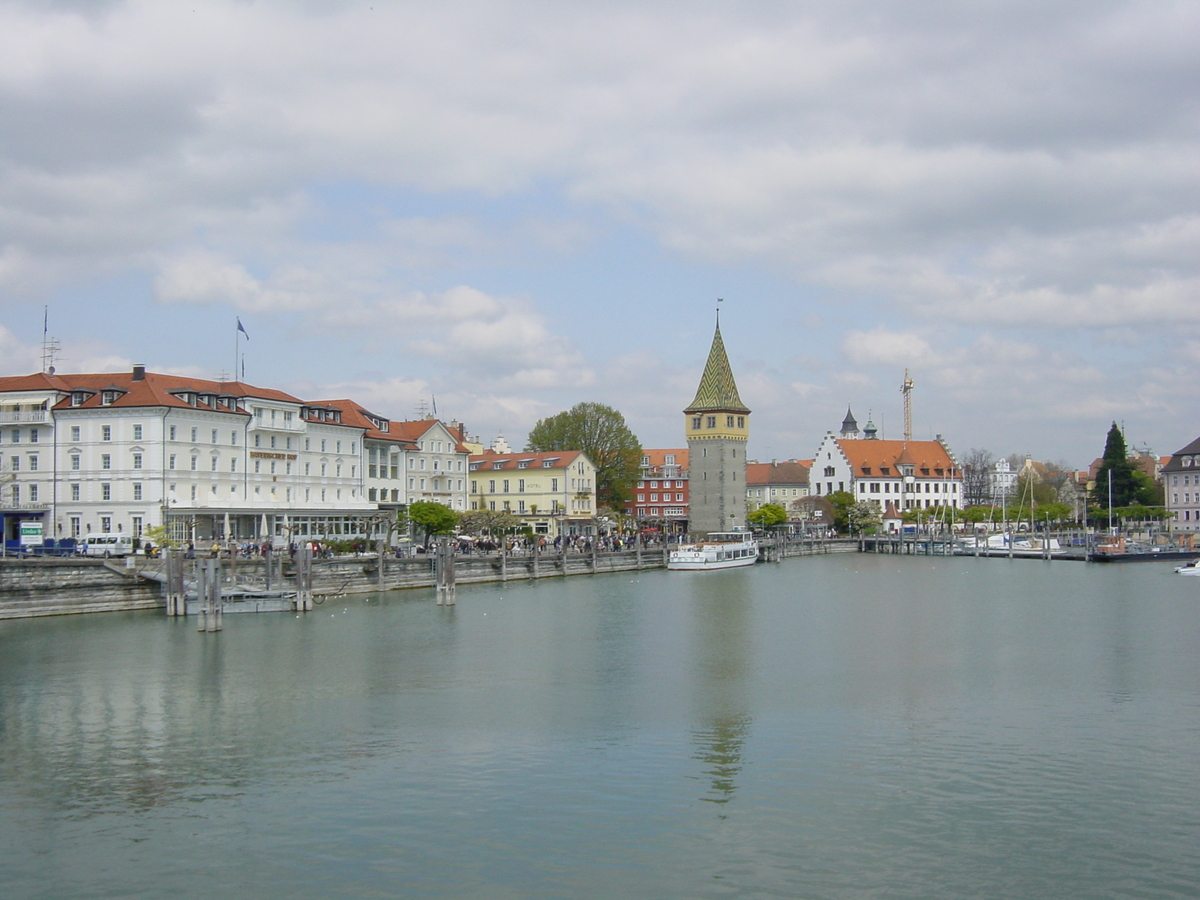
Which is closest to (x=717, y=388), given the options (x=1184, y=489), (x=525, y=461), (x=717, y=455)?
(x=717, y=455)

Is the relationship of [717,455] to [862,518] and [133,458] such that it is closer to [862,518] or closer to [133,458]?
[862,518]

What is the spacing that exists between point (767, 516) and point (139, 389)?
7225cm

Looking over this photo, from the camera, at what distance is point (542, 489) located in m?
104

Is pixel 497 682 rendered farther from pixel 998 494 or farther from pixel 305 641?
pixel 998 494

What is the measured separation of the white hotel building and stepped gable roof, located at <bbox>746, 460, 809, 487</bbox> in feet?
298

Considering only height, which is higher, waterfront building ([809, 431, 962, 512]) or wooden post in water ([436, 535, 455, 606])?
waterfront building ([809, 431, 962, 512])

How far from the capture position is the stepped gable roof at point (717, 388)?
369 feet

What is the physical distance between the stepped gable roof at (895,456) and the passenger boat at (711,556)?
53.3 metres

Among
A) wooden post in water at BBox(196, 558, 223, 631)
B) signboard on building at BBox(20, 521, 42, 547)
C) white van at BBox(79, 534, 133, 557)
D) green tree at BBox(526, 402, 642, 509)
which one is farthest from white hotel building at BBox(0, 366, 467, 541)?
green tree at BBox(526, 402, 642, 509)

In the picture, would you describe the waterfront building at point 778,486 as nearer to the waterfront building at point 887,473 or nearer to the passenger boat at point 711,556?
the waterfront building at point 887,473

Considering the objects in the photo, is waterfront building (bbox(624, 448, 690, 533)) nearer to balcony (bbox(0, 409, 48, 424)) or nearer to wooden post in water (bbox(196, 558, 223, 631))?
balcony (bbox(0, 409, 48, 424))

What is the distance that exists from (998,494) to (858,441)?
27.8 meters

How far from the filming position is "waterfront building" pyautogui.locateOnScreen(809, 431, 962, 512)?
5787 inches

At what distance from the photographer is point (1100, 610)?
5044 centimetres
